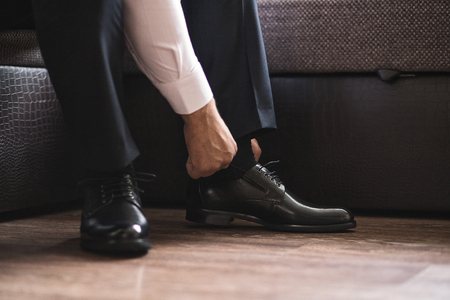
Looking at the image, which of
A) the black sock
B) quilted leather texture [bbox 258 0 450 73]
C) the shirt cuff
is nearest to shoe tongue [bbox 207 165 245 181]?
the black sock

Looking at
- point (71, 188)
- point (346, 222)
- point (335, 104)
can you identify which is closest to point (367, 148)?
point (335, 104)

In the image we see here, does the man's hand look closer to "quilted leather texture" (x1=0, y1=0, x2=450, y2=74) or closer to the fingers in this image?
the fingers

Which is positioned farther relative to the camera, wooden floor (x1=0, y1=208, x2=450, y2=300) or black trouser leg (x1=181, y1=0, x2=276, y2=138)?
black trouser leg (x1=181, y1=0, x2=276, y2=138)

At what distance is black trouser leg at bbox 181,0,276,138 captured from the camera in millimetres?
770

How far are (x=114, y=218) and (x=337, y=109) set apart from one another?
56cm

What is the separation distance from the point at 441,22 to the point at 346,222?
18.3 inches

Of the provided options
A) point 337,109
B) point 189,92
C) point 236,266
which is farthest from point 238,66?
point 236,266

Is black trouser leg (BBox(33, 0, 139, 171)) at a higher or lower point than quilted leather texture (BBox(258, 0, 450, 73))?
lower

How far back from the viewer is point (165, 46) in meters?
0.64

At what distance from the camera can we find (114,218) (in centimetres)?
58

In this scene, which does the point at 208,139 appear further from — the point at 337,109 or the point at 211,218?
the point at 337,109

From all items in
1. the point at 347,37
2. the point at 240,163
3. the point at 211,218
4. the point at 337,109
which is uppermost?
the point at 347,37

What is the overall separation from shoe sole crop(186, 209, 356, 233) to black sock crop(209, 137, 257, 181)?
7 cm

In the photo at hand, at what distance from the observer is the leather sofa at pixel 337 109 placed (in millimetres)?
874
